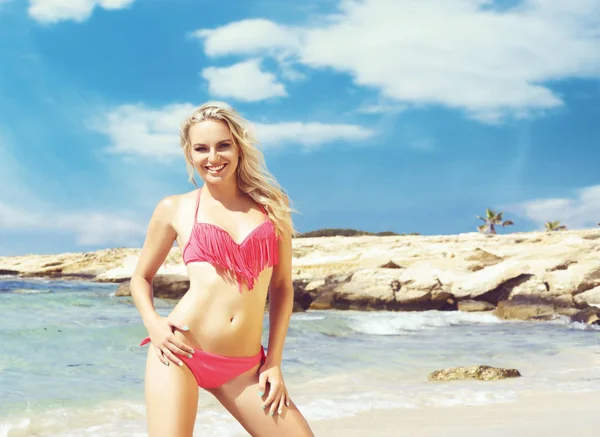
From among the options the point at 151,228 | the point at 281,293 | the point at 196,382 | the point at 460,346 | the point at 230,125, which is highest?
the point at 230,125

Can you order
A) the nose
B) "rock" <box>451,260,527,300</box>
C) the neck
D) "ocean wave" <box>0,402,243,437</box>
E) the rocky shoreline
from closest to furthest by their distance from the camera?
1. the nose
2. the neck
3. "ocean wave" <box>0,402,243,437</box>
4. the rocky shoreline
5. "rock" <box>451,260,527,300</box>

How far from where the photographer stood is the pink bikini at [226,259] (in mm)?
2926

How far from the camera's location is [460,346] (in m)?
13.2

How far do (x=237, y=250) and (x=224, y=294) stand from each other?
0.64ft

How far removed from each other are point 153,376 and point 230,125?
111cm

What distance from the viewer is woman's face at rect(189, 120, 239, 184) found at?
3.01 meters

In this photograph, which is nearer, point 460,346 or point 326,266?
point 460,346

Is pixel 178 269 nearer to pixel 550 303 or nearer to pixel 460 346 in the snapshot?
pixel 550 303

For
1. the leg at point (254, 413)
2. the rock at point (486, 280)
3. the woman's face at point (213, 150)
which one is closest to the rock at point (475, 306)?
the rock at point (486, 280)

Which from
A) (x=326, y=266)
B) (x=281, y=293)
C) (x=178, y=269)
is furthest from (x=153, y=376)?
(x=326, y=266)

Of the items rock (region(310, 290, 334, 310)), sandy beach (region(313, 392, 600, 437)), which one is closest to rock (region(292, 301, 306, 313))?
rock (region(310, 290, 334, 310))

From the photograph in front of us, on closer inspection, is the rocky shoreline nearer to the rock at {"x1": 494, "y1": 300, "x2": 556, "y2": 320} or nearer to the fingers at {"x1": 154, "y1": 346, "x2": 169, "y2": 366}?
the rock at {"x1": 494, "y1": 300, "x2": 556, "y2": 320}

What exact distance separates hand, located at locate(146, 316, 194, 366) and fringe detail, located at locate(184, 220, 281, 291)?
29cm

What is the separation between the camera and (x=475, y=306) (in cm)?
2128
